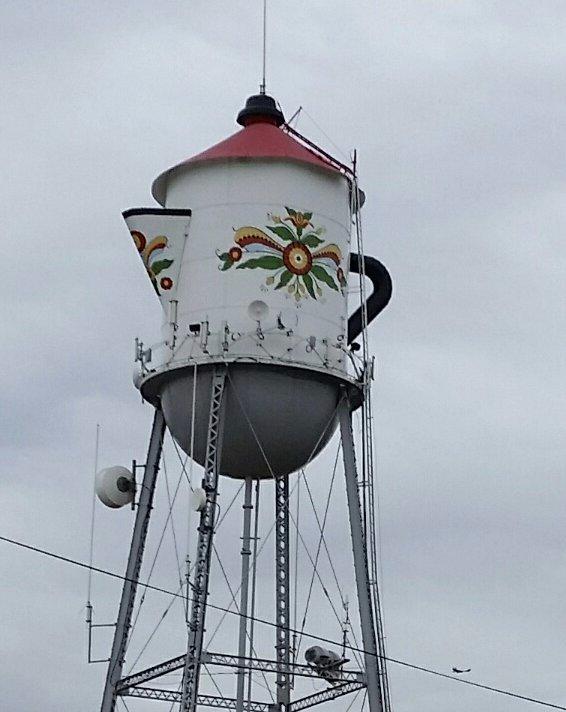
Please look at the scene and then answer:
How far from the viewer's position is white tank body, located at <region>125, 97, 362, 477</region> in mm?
35250

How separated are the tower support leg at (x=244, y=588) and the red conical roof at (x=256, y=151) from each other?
6.15 metres

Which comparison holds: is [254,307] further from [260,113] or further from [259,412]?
[260,113]

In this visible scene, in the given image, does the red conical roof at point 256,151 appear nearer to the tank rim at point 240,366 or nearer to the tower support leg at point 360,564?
the tank rim at point 240,366

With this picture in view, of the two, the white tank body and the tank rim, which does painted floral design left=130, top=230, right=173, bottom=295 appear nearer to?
the white tank body

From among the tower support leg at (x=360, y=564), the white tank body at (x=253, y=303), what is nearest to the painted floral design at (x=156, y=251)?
the white tank body at (x=253, y=303)

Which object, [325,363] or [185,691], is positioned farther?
[325,363]

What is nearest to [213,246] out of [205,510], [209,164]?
[209,164]

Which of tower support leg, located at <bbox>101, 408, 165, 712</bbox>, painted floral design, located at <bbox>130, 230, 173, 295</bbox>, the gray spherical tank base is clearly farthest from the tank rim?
painted floral design, located at <bbox>130, 230, 173, 295</bbox>

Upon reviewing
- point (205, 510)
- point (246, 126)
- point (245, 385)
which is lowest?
point (205, 510)

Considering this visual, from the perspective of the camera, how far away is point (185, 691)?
3338cm

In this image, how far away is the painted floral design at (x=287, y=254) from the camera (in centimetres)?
3569

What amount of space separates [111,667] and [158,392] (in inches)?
208

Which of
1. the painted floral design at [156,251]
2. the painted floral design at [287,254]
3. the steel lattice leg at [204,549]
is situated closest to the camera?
the steel lattice leg at [204,549]

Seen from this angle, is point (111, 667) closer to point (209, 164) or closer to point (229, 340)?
point (229, 340)
